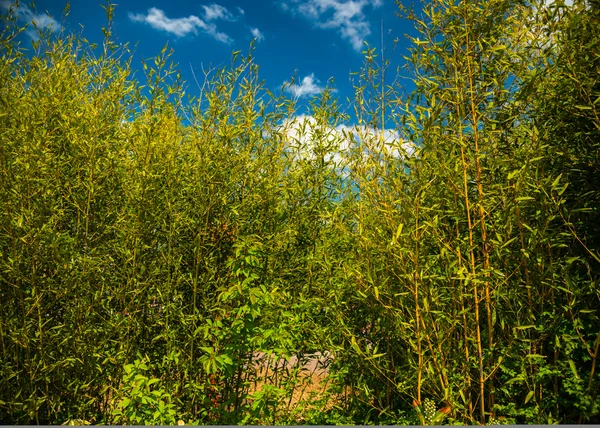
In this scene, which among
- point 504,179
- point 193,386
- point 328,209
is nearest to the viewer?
point 504,179

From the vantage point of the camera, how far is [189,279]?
2.96m

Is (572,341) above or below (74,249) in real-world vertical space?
below

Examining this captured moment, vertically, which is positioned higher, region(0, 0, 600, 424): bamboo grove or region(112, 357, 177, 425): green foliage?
region(0, 0, 600, 424): bamboo grove

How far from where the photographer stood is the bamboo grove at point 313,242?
2.26 meters

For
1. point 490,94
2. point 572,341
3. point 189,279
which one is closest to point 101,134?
point 189,279

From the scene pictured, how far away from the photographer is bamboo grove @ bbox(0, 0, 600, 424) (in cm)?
226

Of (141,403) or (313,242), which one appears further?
(313,242)

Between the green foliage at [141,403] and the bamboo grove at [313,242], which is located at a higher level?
the bamboo grove at [313,242]

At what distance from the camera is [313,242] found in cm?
360

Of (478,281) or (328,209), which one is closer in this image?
(478,281)

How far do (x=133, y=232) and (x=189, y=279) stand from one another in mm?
492

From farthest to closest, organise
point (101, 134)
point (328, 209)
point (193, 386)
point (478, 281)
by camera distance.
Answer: point (328, 209), point (101, 134), point (193, 386), point (478, 281)

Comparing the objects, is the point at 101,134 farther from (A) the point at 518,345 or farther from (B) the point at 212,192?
(A) the point at 518,345

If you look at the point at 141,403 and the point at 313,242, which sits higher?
the point at 313,242
